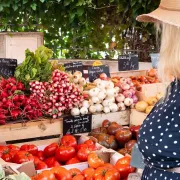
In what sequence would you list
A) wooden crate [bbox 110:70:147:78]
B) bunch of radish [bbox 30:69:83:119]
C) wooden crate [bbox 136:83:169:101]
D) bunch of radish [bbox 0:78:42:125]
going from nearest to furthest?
bunch of radish [bbox 0:78:42:125] → bunch of radish [bbox 30:69:83:119] → wooden crate [bbox 136:83:169:101] → wooden crate [bbox 110:70:147:78]

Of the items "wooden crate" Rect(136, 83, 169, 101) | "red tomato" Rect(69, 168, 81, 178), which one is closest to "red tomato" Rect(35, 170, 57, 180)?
"red tomato" Rect(69, 168, 81, 178)

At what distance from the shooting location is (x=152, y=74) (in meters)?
4.27

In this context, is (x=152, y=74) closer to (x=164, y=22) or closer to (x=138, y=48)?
(x=138, y=48)

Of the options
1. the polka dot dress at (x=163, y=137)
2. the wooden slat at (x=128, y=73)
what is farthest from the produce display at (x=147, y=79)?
the polka dot dress at (x=163, y=137)

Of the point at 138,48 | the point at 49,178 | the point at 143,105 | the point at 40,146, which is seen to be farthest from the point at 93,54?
the point at 49,178

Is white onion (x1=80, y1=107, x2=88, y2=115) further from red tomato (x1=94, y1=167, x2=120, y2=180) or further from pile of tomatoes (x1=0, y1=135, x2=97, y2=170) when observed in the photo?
red tomato (x1=94, y1=167, x2=120, y2=180)

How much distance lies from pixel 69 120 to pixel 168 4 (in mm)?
1780

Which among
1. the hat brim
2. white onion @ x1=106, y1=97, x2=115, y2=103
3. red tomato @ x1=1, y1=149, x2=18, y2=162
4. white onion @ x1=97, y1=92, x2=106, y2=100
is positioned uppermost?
the hat brim

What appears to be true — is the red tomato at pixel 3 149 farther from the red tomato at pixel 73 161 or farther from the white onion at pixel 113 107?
the white onion at pixel 113 107

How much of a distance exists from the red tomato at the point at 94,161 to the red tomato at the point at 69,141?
1.04ft

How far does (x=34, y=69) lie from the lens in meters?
3.27

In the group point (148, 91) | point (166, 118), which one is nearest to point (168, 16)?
point (166, 118)

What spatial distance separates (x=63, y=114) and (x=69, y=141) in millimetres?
324

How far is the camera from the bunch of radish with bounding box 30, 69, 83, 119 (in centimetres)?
316
